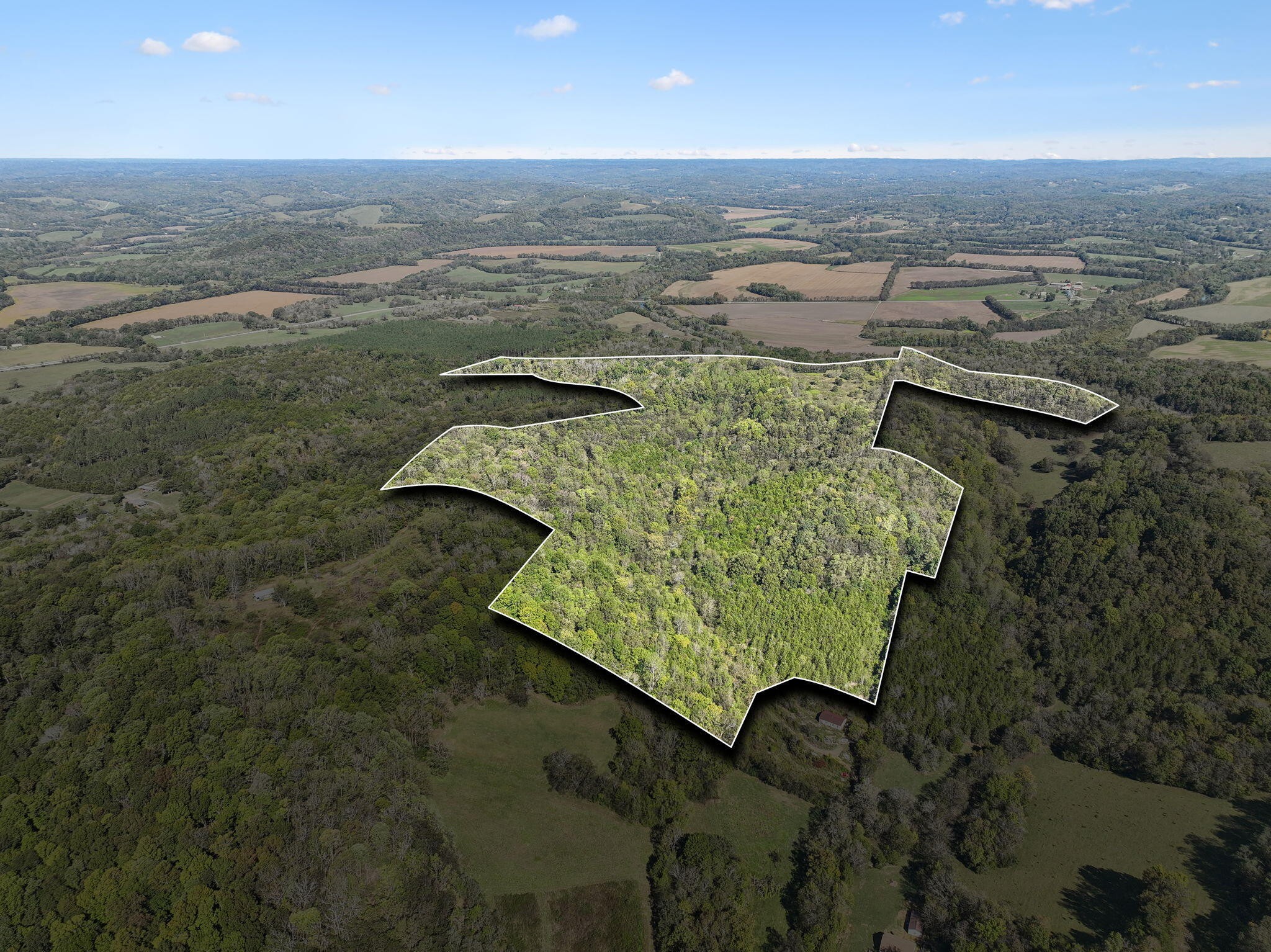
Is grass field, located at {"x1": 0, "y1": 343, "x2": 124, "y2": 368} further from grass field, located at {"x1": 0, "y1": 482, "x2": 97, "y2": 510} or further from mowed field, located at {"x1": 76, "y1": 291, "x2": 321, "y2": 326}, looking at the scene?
grass field, located at {"x1": 0, "y1": 482, "x2": 97, "y2": 510}

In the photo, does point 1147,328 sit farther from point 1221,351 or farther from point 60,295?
point 60,295

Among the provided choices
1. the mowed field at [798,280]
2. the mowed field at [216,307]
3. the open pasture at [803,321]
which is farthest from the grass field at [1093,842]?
the mowed field at [216,307]

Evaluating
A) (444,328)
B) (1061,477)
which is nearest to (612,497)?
(1061,477)

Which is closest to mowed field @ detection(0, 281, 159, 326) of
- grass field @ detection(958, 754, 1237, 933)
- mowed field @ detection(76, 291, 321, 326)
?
mowed field @ detection(76, 291, 321, 326)

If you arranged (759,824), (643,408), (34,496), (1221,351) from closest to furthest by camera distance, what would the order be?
(643,408) < (759,824) < (34,496) < (1221,351)

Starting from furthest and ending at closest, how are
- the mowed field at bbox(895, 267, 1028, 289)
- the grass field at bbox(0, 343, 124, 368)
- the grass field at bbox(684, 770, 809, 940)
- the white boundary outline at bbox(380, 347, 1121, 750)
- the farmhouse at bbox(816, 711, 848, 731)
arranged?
the mowed field at bbox(895, 267, 1028, 289) → the grass field at bbox(0, 343, 124, 368) → the farmhouse at bbox(816, 711, 848, 731) → the grass field at bbox(684, 770, 809, 940) → the white boundary outline at bbox(380, 347, 1121, 750)

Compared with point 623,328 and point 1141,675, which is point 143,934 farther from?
point 623,328

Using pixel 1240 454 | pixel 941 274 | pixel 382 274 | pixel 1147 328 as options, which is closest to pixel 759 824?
pixel 1240 454
